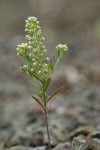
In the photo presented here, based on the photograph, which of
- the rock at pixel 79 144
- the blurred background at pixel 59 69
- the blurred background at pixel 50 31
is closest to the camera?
the rock at pixel 79 144

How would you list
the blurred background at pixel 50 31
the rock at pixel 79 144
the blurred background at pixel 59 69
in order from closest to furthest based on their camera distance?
the rock at pixel 79 144, the blurred background at pixel 59 69, the blurred background at pixel 50 31

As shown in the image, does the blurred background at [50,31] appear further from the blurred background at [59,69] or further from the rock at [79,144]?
the rock at [79,144]

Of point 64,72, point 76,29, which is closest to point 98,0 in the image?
point 76,29

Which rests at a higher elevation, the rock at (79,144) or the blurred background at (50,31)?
the blurred background at (50,31)

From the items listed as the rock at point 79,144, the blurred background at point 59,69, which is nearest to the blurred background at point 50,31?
the blurred background at point 59,69

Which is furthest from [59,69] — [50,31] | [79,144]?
[79,144]

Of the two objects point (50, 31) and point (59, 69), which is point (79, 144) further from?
point (50, 31)

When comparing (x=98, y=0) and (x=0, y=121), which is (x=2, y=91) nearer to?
(x=0, y=121)
